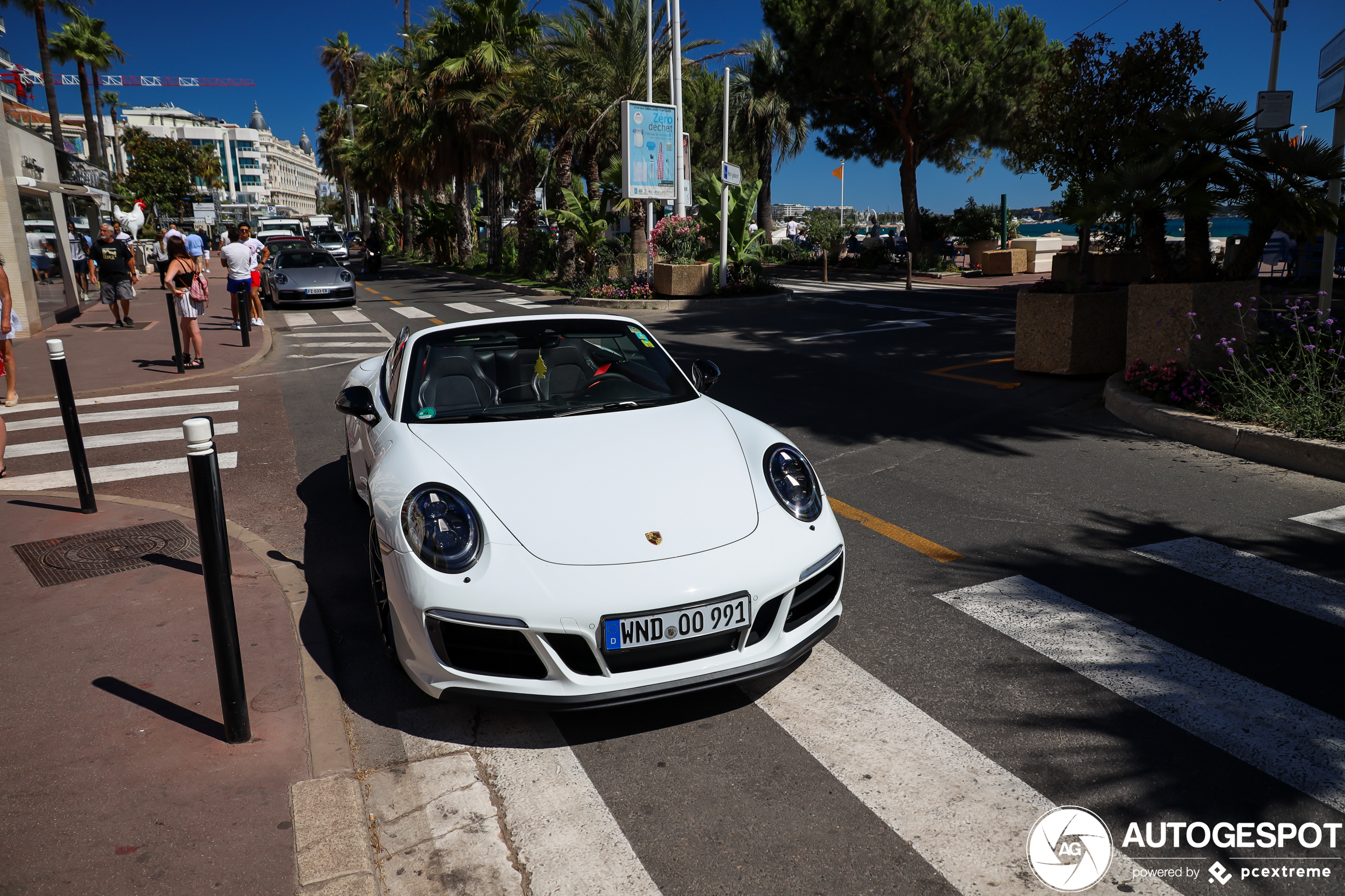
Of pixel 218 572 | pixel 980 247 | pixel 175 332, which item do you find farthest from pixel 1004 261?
pixel 218 572

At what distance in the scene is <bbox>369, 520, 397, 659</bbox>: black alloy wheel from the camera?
12.2 ft

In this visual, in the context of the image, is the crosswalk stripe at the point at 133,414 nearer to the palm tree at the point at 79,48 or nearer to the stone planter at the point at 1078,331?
the stone planter at the point at 1078,331

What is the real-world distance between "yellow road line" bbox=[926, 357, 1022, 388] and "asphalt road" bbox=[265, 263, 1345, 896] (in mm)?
1630

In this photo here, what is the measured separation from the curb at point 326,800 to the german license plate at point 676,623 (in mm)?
1002

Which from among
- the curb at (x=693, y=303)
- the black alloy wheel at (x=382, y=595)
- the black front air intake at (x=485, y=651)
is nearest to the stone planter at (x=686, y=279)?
the curb at (x=693, y=303)

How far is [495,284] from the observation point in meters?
30.0

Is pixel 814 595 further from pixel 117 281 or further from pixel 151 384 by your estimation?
pixel 117 281

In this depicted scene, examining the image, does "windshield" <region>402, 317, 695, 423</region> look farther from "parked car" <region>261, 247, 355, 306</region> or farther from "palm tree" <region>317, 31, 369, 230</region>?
"palm tree" <region>317, 31, 369, 230</region>

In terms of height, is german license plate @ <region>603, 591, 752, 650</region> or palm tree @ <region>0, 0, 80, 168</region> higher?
palm tree @ <region>0, 0, 80, 168</region>

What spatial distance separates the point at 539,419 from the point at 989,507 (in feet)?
10.7

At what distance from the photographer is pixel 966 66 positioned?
30.8 m

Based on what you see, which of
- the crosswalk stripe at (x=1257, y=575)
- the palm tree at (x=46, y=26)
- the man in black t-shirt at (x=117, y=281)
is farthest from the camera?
the palm tree at (x=46, y=26)

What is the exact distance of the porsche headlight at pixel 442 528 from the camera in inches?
133

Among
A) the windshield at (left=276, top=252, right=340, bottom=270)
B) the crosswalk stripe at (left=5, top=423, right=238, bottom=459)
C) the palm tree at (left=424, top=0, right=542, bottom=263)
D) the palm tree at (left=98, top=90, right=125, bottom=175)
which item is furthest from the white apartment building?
the crosswalk stripe at (left=5, top=423, right=238, bottom=459)
